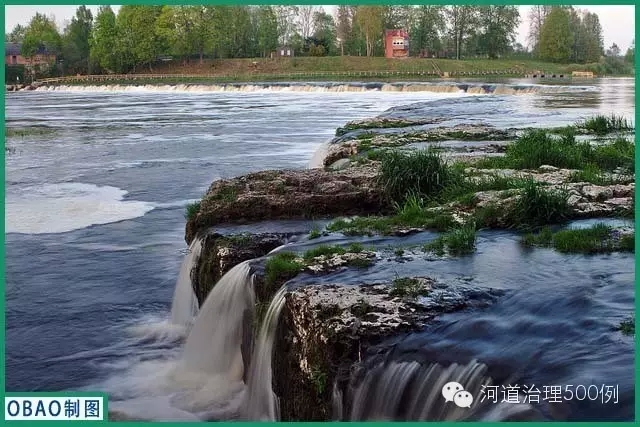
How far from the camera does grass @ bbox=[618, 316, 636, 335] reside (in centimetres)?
768

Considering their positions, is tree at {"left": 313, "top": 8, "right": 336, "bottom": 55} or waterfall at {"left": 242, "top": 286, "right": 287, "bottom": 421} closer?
waterfall at {"left": 242, "top": 286, "right": 287, "bottom": 421}

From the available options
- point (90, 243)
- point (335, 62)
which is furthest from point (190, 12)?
point (90, 243)

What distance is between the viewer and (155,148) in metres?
33.2

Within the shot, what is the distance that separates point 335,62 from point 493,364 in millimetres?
117823

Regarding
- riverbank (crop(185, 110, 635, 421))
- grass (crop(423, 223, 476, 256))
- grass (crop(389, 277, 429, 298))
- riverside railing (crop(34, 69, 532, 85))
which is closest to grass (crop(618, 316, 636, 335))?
riverbank (crop(185, 110, 635, 421))

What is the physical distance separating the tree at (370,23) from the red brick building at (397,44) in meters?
2.18

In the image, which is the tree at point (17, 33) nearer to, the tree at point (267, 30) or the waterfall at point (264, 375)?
the tree at point (267, 30)

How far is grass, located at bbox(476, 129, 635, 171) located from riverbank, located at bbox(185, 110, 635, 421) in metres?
0.03

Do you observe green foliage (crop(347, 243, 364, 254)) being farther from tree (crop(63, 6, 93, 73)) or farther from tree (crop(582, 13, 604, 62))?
tree (crop(63, 6, 93, 73))

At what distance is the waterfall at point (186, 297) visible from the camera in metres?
12.3

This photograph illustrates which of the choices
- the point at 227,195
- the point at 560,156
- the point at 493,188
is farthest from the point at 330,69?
the point at 493,188

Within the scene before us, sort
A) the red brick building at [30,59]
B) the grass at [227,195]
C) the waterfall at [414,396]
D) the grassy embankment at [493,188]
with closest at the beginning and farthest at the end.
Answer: the waterfall at [414,396] → the grassy embankment at [493,188] → the grass at [227,195] → the red brick building at [30,59]

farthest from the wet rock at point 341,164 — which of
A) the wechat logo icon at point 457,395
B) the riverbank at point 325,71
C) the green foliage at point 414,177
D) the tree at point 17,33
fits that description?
the tree at point 17,33

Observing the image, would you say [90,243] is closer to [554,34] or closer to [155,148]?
[155,148]
